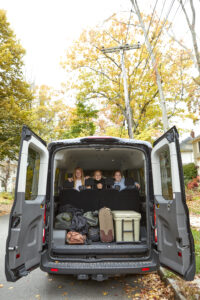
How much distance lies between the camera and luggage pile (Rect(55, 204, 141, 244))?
3.77 m

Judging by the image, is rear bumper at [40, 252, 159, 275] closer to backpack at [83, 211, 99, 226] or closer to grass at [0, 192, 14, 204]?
backpack at [83, 211, 99, 226]

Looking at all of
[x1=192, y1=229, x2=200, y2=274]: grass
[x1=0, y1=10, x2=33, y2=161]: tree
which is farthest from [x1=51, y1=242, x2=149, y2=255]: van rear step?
[x1=0, y1=10, x2=33, y2=161]: tree

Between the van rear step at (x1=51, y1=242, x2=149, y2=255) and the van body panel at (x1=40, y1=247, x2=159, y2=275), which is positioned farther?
the van rear step at (x1=51, y1=242, x2=149, y2=255)

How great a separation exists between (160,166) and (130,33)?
16.5 meters

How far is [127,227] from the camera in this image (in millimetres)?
3801

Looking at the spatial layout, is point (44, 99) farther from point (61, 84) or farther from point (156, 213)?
point (156, 213)

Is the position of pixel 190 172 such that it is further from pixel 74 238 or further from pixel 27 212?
pixel 27 212

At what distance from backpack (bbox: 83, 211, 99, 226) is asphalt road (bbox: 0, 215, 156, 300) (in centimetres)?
99

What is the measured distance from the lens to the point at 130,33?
17.3m

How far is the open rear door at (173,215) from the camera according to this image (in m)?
2.67

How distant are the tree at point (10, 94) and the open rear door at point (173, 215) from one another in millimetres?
10087

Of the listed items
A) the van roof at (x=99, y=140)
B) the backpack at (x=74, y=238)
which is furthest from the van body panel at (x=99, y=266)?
the van roof at (x=99, y=140)

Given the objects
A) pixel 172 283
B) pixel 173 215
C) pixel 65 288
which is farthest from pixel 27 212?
pixel 172 283

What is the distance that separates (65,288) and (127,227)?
4.57 feet
